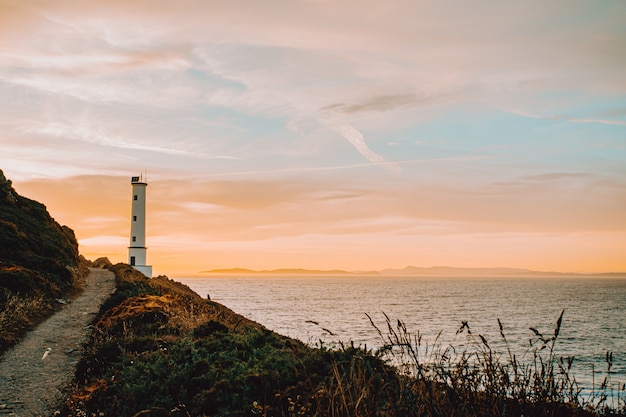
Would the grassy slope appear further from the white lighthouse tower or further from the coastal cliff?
the white lighthouse tower

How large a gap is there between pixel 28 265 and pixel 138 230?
3010cm

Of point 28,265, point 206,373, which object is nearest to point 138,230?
point 28,265

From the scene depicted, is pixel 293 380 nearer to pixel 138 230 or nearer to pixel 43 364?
pixel 43 364

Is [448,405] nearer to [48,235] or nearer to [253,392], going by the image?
[253,392]

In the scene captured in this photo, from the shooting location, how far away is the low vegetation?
4.54 metres

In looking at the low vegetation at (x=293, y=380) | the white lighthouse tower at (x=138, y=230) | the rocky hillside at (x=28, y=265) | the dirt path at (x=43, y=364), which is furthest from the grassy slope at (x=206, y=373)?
the white lighthouse tower at (x=138, y=230)

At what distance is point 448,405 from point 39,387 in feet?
28.1

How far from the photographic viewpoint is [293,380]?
7816mm

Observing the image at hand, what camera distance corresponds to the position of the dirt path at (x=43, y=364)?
911cm

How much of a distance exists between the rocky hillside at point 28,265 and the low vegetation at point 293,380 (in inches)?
153

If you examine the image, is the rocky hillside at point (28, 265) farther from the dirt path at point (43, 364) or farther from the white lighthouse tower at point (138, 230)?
the white lighthouse tower at point (138, 230)

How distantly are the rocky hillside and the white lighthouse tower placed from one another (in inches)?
602

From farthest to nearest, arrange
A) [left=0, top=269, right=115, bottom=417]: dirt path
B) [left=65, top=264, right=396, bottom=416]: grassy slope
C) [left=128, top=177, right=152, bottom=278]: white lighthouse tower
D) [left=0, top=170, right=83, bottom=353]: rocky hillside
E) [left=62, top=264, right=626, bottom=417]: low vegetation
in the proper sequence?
[left=128, top=177, right=152, bottom=278]: white lighthouse tower
[left=0, top=170, right=83, bottom=353]: rocky hillside
[left=0, top=269, right=115, bottom=417]: dirt path
[left=65, top=264, right=396, bottom=416]: grassy slope
[left=62, top=264, right=626, bottom=417]: low vegetation

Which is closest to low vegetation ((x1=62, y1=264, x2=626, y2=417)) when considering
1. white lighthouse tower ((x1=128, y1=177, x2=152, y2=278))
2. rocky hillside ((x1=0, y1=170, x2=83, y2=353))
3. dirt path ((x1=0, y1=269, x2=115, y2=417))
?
dirt path ((x1=0, y1=269, x2=115, y2=417))
